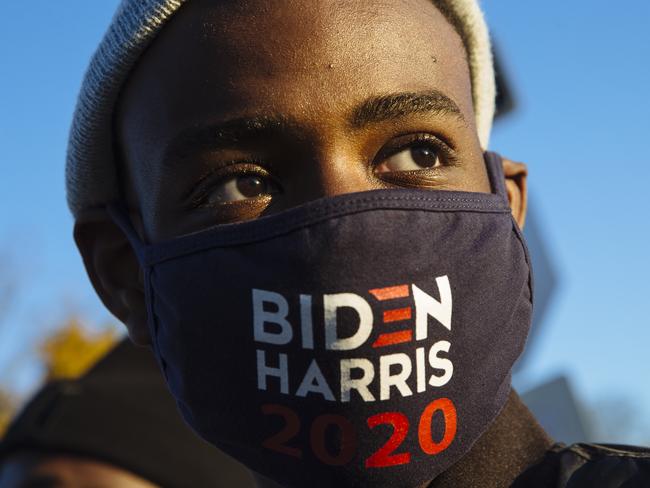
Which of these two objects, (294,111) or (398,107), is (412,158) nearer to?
(398,107)

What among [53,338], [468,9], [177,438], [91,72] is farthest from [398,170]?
[53,338]

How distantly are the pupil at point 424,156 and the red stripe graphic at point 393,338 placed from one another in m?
0.51

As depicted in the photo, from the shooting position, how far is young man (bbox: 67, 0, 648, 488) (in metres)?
1.96

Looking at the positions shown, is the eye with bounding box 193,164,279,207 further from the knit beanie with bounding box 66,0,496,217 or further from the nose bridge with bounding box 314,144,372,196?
the knit beanie with bounding box 66,0,496,217

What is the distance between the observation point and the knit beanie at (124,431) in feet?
12.1

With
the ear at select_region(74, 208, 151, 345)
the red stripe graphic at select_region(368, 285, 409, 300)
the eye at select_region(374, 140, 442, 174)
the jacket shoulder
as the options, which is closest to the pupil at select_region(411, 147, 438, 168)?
the eye at select_region(374, 140, 442, 174)

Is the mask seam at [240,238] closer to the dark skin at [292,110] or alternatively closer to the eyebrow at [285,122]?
the dark skin at [292,110]

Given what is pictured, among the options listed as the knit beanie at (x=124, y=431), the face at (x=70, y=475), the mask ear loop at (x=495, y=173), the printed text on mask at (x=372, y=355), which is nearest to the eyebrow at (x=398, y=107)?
the mask ear loop at (x=495, y=173)

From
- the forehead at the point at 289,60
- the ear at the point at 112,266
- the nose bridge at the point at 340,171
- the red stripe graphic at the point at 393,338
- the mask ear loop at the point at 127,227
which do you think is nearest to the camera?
the red stripe graphic at the point at 393,338

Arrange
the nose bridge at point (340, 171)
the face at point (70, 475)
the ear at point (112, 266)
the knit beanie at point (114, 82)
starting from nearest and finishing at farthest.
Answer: the nose bridge at point (340, 171) → the knit beanie at point (114, 82) → the ear at point (112, 266) → the face at point (70, 475)

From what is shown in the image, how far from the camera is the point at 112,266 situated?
2.75 m

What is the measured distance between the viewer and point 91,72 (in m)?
2.72

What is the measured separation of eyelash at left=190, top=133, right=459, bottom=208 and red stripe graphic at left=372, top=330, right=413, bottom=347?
46cm

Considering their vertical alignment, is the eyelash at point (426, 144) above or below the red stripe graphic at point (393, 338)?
above
